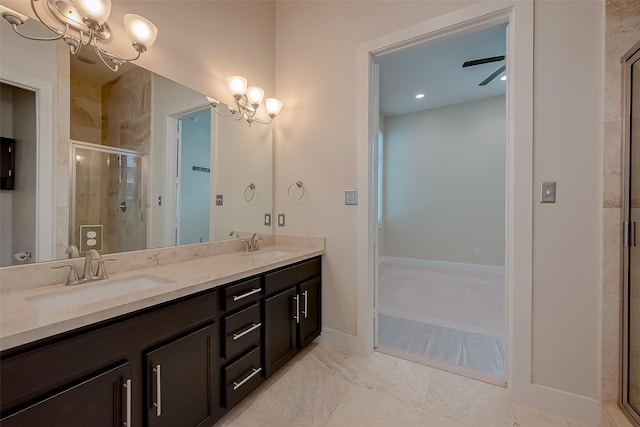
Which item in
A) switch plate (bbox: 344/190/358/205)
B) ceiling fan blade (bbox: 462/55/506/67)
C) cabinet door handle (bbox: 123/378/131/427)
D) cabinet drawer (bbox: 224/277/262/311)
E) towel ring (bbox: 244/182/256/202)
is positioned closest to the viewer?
cabinet door handle (bbox: 123/378/131/427)

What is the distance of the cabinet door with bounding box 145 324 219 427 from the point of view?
104 centimetres

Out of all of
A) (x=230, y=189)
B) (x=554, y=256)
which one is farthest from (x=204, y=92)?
(x=554, y=256)

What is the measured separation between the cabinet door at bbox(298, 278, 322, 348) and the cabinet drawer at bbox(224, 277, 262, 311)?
465mm

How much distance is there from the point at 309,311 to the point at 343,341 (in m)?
0.39

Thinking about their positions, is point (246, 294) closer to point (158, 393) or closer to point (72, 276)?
point (158, 393)

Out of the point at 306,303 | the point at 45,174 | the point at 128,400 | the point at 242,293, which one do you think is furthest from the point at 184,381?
the point at 45,174

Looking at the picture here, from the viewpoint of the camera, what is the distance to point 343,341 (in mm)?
2139

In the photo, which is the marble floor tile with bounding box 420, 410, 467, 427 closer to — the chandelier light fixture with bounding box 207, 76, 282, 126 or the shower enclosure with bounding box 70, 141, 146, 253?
the shower enclosure with bounding box 70, 141, 146, 253

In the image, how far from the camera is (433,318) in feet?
8.84

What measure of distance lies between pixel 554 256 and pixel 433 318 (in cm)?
147

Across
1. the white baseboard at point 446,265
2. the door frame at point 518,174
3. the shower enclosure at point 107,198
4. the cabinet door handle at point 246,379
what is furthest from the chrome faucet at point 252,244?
the white baseboard at point 446,265

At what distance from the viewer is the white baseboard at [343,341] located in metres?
2.06

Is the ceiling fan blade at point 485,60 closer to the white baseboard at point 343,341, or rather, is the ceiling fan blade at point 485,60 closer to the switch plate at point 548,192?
the switch plate at point 548,192

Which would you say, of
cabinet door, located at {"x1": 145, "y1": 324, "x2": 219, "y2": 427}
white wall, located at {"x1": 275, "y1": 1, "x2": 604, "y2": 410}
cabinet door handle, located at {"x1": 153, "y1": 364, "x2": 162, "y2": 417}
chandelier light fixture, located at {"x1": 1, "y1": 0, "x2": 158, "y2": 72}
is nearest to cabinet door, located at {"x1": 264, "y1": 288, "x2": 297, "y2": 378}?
cabinet door, located at {"x1": 145, "y1": 324, "x2": 219, "y2": 427}
